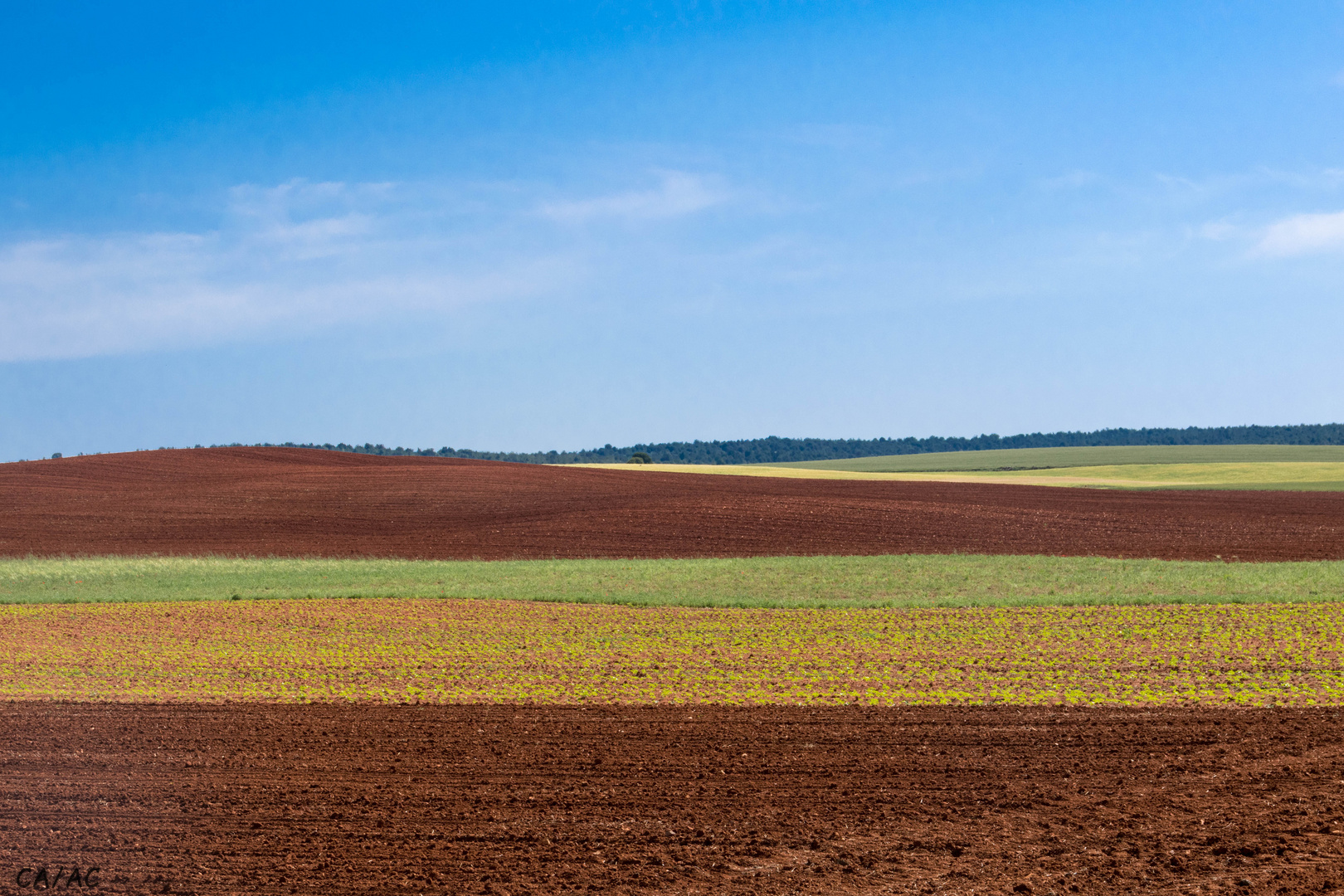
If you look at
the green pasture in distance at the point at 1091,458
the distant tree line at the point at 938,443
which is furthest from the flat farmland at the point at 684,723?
the distant tree line at the point at 938,443

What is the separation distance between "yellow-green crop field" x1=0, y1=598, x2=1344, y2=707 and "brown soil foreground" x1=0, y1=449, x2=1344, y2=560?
37.4ft

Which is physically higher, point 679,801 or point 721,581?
point 679,801

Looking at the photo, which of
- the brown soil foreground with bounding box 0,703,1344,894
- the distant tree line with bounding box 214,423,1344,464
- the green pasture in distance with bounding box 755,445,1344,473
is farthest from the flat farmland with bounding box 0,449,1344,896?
the distant tree line with bounding box 214,423,1344,464

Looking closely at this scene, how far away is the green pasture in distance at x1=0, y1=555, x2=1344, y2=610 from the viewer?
22.1m

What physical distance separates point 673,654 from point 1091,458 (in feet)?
324

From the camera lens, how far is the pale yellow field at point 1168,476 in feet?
199

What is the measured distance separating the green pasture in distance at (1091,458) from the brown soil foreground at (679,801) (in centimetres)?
7929

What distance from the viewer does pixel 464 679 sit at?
45.9ft

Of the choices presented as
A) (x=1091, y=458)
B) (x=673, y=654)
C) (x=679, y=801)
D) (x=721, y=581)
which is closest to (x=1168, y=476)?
(x=1091, y=458)

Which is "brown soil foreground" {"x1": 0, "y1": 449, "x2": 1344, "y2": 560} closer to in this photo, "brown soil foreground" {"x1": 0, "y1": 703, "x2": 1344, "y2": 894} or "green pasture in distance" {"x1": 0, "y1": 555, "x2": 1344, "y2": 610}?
"green pasture in distance" {"x1": 0, "y1": 555, "x2": 1344, "y2": 610}

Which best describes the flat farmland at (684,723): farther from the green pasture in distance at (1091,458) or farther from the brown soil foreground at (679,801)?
the green pasture in distance at (1091,458)

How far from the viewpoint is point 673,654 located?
1590 cm

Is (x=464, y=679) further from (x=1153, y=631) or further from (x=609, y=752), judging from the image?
(x=1153, y=631)

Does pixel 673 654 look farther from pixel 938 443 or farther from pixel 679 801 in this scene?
pixel 938 443
